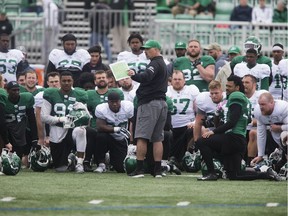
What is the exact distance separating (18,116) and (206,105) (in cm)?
265

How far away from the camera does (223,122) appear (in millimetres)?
15523

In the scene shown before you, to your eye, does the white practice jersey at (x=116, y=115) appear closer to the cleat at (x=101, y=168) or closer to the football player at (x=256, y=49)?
the cleat at (x=101, y=168)

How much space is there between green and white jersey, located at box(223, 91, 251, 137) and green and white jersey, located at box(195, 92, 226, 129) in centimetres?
149

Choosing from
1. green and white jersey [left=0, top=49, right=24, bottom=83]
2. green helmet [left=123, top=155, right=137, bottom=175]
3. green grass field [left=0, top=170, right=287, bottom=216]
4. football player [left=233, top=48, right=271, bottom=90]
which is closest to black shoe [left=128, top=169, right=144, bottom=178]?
green grass field [left=0, top=170, right=287, bottom=216]

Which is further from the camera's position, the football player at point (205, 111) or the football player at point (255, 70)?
the football player at point (255, 70)

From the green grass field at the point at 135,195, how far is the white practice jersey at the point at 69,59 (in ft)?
11.6

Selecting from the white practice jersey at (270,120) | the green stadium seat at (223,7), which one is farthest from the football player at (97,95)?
the green stadium seat at (223,7)

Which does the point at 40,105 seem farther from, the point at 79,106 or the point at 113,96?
the point at 113,96

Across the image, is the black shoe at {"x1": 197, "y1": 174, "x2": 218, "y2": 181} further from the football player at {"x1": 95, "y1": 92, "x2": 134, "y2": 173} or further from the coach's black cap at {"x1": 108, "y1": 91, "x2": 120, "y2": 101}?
the coach's black cap at {"x1": 108, "y1": 91, "x2": 120, "y2": 101}

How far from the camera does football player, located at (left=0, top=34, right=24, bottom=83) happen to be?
19.4 metres

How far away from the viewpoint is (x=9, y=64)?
19.4 m

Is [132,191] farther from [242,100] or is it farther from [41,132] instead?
[41,132]

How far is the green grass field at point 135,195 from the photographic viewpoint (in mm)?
11539

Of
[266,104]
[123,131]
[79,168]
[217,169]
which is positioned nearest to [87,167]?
[79,168]
